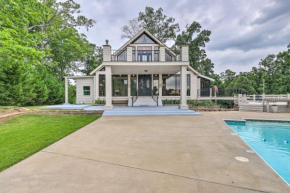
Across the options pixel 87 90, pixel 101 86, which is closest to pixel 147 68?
pixel 101 86

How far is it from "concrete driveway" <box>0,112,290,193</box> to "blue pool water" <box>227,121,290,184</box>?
0.69 m

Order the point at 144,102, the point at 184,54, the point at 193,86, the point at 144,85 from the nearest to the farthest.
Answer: the point at 184,54, the point at 144,102, the point at 144,85, the point at 193,86

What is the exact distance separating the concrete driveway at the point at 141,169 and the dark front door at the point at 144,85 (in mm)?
9895

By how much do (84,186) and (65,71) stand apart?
2530cm

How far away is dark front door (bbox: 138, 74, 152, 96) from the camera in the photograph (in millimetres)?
13836

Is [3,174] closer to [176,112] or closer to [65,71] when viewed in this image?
[176,112]

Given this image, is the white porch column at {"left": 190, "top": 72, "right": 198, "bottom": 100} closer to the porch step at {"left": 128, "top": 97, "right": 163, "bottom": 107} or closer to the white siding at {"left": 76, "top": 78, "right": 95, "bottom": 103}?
the porch step at {"left": 128, "top": 97, "right": 163, "bottom": 107}

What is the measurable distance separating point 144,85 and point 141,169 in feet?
37.8

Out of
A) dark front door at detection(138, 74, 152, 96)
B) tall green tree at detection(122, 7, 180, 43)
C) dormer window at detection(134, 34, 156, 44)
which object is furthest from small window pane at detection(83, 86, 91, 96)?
tall green tree at detection(122, 7, 180, 43)

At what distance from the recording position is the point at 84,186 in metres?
2.11

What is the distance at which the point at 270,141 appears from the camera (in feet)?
16.9

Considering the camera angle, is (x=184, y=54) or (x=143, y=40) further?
(x=143, y=40)

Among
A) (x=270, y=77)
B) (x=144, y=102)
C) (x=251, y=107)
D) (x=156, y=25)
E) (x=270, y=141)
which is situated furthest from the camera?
(x=270, y=77)

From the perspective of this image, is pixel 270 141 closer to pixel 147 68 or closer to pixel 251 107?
pixel 251 107
